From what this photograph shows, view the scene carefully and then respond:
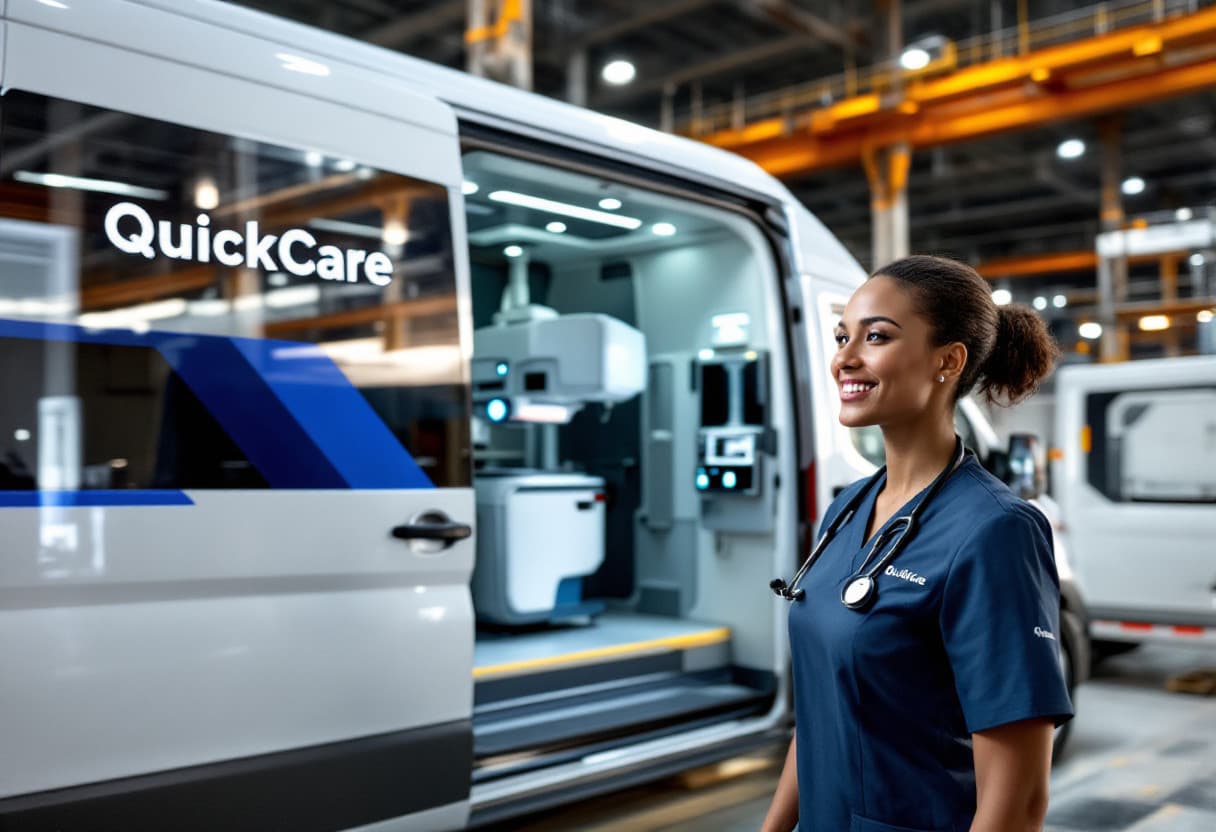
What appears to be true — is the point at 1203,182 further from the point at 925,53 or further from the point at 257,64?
the point at 257,64

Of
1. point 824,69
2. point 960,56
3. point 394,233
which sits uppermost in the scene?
point 960,56

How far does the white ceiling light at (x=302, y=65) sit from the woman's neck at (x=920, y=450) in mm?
1818

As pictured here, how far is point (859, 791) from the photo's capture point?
4.61ft

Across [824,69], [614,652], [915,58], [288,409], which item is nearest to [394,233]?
[288,409]

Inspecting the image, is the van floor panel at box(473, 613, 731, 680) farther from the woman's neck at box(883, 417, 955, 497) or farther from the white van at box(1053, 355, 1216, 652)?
the white van at box(1053, 355, 1216, 652)

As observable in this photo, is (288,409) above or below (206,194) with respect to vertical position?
below

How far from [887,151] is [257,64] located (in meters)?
13.1

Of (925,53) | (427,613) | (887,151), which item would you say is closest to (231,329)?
(427,613)

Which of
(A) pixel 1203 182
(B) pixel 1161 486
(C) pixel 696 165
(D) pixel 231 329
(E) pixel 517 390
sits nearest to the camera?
(D) pixel 231 329

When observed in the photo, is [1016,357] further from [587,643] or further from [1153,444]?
[1153,444]

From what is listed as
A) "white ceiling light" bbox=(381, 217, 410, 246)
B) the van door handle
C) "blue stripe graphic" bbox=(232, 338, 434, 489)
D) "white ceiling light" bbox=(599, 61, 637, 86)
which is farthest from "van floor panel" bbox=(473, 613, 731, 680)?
"white ceiling light" bbox=(599, 61, 637, 86)

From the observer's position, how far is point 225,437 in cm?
247

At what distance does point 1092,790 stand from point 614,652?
1.98 meters

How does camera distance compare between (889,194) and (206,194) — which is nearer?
(206,194)
